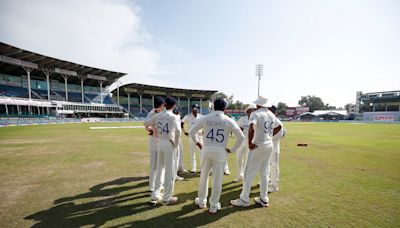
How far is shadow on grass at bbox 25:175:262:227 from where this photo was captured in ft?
11.4

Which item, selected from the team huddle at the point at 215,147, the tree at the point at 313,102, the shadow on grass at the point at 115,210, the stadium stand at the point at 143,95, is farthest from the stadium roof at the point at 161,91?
the tree at the point at 313,102

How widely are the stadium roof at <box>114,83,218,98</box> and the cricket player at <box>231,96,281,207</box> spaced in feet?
213

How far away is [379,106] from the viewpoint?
73.9 meters

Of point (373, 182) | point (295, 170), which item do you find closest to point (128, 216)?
point (295, 170)

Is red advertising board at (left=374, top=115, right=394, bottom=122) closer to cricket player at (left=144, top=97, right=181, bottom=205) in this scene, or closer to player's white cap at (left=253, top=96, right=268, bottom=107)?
player's white cap at (left=253, top=96, right=268, bottom=107)

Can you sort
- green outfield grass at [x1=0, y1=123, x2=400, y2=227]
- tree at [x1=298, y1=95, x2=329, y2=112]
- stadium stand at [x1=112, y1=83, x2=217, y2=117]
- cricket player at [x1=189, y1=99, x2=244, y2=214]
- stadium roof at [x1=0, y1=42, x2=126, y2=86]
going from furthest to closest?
tree at [x1=298, y1=95, x2=329, y2=112], stadium stand at [x1=112, y1=83, x2=217, y2=117], stadium roof at [x1=0, y1=42, x2=126, y2=86], cricket player at [x1=189, y1=99, x2=244, y2=214], green outfield grass at [x1=0, y1=123, x2=400, y2=227]

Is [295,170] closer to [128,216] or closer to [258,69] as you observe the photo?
[128,216]

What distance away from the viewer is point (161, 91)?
71188 mm

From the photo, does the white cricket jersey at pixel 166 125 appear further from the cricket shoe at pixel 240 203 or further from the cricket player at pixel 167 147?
the cricket shoe at pixel 240 203

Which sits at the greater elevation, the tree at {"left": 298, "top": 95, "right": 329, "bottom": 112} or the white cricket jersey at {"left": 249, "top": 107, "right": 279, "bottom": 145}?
the tree at {"left": 298, "top": 95, "right": 329, "bottom": 112}

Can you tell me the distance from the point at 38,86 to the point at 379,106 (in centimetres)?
11890

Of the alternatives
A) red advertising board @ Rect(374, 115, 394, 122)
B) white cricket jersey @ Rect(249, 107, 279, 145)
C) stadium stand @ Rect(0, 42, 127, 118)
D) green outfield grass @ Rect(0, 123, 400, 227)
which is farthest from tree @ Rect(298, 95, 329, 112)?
white cricket jersey @ Rect(249, 107, 279, 145)

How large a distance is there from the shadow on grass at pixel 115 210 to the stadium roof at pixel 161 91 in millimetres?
63367

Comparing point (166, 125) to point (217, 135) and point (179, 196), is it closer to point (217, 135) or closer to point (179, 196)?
point (217, 135)
